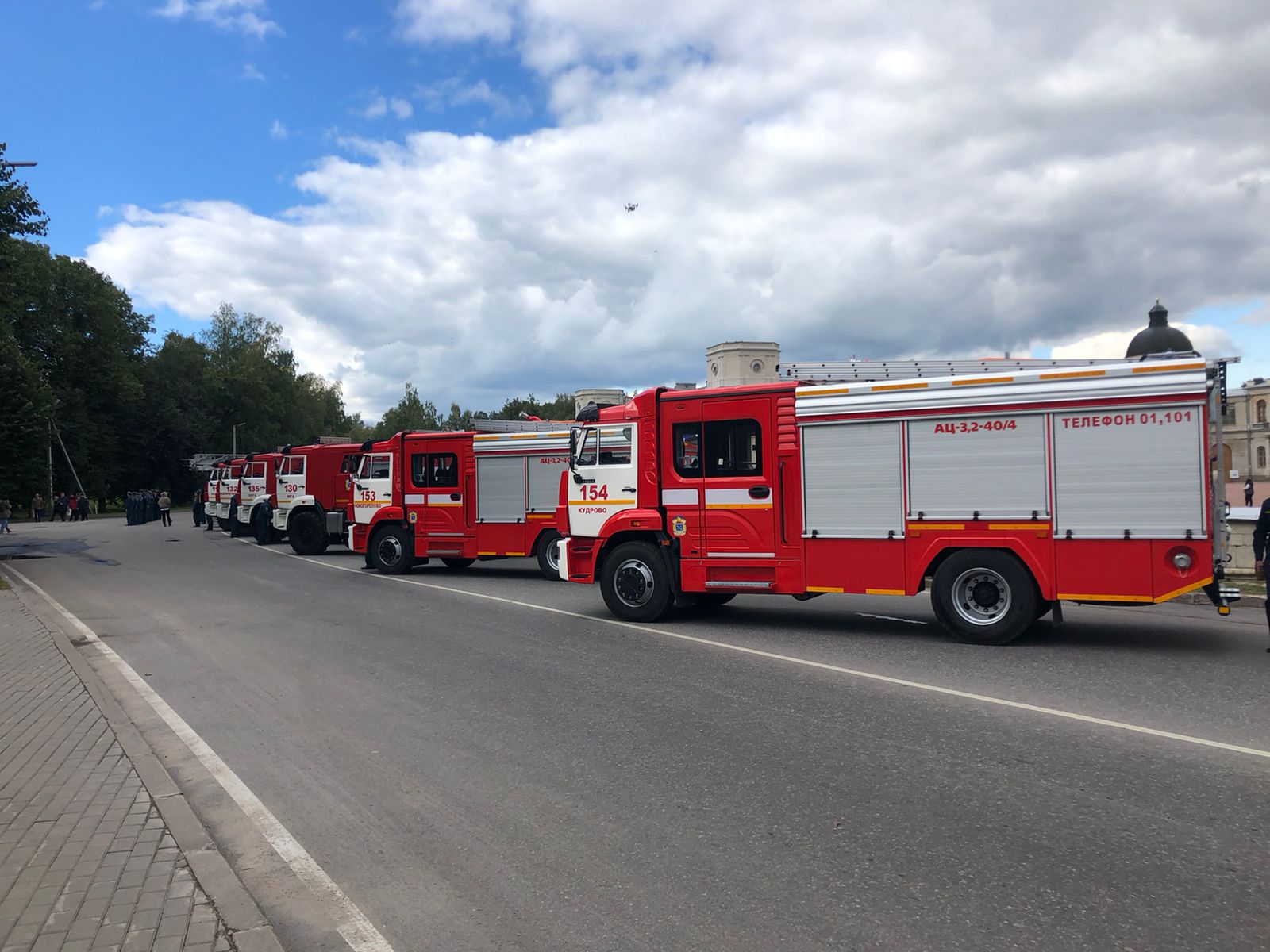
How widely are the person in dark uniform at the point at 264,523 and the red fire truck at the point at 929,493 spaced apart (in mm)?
20797

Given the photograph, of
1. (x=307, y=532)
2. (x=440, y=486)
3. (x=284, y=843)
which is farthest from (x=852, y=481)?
(x=307, y=532)

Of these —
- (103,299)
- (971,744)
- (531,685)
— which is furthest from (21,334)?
(971,744)

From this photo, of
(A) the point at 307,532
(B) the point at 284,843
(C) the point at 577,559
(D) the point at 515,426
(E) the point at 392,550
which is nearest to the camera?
(B) the point at 284,843

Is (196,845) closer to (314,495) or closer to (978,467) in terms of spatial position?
(978,467)

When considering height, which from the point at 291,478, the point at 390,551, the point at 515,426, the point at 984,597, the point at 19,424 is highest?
the point at 19,424

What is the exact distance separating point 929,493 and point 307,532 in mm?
19668

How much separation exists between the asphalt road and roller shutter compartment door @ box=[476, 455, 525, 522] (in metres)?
7.26

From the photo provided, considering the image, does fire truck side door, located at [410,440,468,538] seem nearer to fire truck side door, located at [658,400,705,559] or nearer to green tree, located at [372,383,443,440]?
fire truck side door, located at [658,400,705,559]

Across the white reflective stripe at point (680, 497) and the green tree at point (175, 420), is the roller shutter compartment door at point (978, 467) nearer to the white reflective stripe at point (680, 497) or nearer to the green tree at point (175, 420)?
the white reflective stripe at point (680, 497)

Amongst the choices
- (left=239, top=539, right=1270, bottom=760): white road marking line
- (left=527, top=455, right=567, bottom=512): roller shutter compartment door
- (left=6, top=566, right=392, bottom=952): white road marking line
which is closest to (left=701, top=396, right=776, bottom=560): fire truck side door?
(left=239, top=539, right=1270, bottom=760): white road marking line

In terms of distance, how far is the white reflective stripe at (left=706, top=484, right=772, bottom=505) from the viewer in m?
11.0

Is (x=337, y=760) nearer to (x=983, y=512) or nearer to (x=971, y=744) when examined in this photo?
(x=971, y=744)

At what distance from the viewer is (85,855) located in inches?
170

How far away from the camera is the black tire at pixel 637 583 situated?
11.7m
